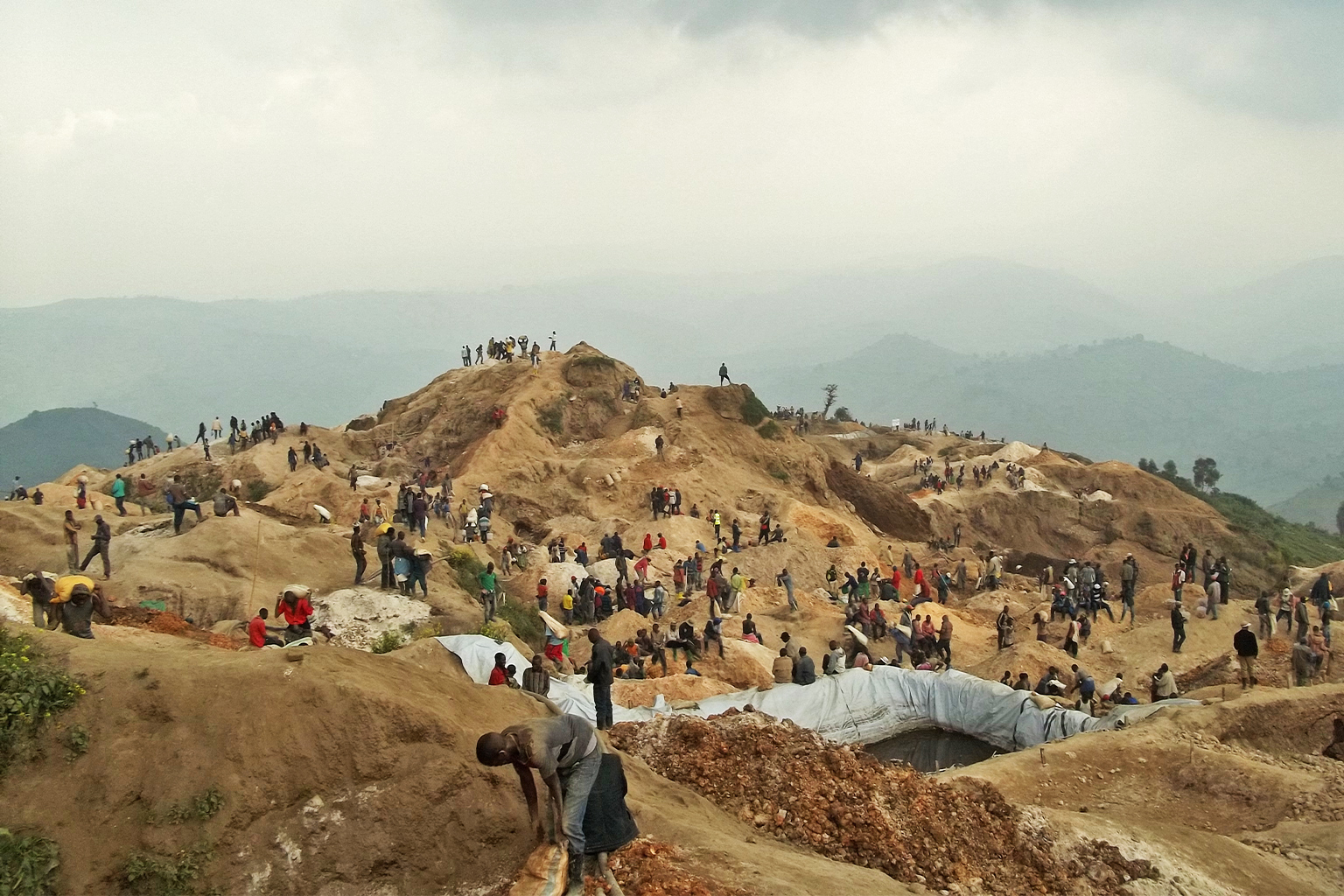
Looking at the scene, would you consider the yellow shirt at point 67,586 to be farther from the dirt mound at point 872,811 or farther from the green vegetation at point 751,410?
the green vegetation at point 751,410

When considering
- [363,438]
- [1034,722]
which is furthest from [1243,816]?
[363,438]

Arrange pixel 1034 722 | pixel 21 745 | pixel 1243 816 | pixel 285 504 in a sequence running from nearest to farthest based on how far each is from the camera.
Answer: pixel 21 745, pixel 1243 816, pixel 1034 722, pixel 285 504

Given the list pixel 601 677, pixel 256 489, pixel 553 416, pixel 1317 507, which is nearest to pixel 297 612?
pixel 601 677

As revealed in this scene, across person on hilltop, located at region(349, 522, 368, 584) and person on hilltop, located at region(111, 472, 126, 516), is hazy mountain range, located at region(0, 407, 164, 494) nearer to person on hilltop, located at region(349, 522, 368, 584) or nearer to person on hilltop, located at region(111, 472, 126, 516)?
person on hilltop, located at region(111, 472, 126, 516)

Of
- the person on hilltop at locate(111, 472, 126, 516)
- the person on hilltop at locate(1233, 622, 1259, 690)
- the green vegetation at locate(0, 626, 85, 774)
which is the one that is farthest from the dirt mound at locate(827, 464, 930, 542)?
the green vegetation at locate(0, 626, 85, 774)

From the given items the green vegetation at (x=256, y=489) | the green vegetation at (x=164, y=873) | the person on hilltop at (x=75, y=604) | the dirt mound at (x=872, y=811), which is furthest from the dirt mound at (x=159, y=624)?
the green vegetation at (x=256, y=489)

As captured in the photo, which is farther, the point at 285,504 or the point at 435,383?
the point at 435,383

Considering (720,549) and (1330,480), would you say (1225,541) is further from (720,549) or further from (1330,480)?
(1330,480)
